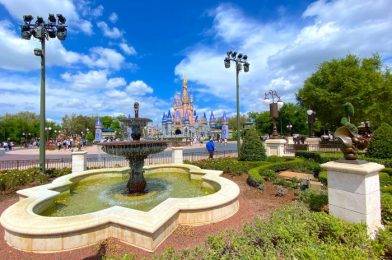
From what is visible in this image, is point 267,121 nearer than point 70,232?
No

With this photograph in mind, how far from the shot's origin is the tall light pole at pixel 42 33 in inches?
454

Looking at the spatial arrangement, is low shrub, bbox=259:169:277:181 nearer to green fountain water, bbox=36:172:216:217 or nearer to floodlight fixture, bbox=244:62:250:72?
green fountain water, bbox=36:172:216:217

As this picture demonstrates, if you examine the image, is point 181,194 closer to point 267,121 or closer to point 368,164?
point 368,164

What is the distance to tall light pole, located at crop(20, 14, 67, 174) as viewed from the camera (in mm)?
11523

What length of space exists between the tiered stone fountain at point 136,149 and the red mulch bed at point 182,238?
3.10 metres

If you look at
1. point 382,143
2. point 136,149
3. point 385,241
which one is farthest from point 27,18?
point 382,143

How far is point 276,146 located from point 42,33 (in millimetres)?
16208

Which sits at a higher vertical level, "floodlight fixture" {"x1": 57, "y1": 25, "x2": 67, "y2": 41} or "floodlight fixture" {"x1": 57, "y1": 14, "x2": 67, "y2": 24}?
"floodlight fixture" {"x1": 57, "y1": 14, "x2": 67, "y2": 24}

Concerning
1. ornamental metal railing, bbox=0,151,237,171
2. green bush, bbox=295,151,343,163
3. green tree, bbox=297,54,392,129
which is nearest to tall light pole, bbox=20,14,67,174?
ornamental metal railing, bbox=0,151,237,171

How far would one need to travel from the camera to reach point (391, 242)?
3459mm

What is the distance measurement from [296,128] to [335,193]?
64.6 metres

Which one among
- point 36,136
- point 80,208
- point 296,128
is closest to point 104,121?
point 36,136

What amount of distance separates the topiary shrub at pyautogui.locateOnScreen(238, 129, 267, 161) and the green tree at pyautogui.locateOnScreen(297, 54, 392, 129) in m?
16.2

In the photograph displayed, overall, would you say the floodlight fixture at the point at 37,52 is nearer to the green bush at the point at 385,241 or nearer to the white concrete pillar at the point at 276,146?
the green bush at the point at 385,241
